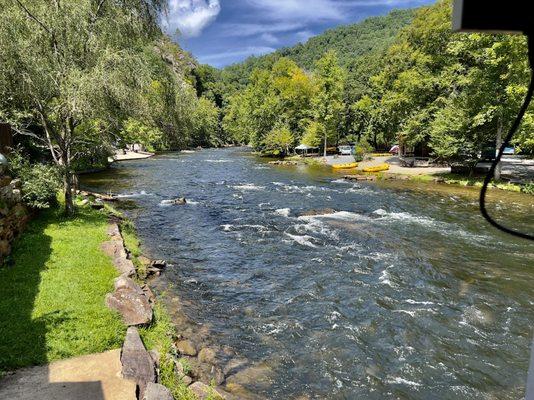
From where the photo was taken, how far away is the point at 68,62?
1461 centimetres

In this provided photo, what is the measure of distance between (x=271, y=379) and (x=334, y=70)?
2215 inches

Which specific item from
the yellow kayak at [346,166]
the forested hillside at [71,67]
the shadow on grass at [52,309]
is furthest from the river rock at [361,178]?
the shadow on grass at [52,309]

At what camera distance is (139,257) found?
14.5m

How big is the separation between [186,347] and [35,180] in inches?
380

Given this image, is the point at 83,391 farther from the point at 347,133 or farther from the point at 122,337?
the point at 347,133

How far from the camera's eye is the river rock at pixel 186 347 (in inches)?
349

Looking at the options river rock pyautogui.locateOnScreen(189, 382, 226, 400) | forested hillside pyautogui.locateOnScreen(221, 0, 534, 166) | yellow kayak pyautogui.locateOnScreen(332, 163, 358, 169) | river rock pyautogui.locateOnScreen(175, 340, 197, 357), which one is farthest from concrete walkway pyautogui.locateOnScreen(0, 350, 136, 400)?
yellow kayak pyautogui.locateOnScreen(332, 163, 358, 169)

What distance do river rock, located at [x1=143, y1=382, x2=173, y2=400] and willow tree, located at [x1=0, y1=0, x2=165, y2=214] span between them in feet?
36.2

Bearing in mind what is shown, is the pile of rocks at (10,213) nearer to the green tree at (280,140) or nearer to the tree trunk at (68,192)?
the tree trunk at (68,192)

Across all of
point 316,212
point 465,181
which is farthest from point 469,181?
point 316,212

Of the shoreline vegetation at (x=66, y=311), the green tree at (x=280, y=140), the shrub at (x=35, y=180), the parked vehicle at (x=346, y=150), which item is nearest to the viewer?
the shoreline vegetation at (x=66, y=311)

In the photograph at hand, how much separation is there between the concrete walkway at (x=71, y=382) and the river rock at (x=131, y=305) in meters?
1.70

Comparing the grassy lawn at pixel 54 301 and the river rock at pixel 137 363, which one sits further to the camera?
→ the grassy lawn at pixel 54 301

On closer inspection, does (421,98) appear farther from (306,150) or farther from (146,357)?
(146,357)
